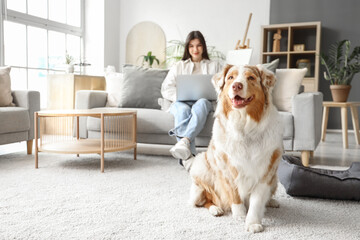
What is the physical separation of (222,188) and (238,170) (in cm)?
14

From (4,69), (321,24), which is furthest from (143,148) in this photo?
(321,24)

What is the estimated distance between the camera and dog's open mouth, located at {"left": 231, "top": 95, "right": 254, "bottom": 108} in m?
1.47

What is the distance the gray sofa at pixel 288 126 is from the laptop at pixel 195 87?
0.66 feet

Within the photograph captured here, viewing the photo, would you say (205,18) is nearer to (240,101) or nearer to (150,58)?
(150,58)

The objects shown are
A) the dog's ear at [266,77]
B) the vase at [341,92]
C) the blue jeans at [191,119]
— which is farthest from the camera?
the vase at [341,92]

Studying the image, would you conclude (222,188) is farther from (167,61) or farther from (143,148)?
(167,61)

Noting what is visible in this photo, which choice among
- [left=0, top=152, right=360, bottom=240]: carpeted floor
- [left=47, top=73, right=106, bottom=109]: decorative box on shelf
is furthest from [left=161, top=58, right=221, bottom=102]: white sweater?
[left=47, top=73, right=106, bottom=109]: decorative box on shelf

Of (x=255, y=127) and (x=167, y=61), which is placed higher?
(x=167, y=61)

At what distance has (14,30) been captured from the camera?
4.59 m

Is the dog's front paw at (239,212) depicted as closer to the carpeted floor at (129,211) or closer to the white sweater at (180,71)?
the carpeted floor at (129,211)

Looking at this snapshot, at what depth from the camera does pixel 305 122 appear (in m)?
2.76

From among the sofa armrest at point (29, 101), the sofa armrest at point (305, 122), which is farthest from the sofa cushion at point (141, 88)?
the sofa armrest at point (305, 122)

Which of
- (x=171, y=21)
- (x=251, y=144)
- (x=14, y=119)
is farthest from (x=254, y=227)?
(x=171, y=21)

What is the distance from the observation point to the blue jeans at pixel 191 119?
2.68 m
